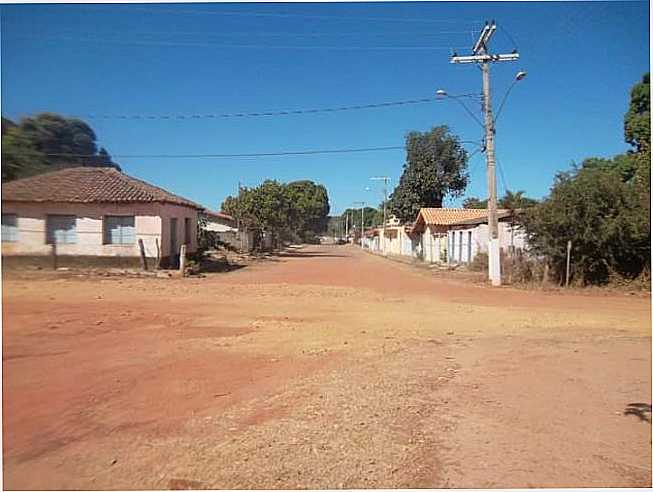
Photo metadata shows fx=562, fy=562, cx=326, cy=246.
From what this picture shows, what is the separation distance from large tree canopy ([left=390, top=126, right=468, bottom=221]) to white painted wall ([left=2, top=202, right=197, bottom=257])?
12.8ft

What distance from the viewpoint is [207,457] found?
335 centimetres

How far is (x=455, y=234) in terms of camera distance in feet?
83.9

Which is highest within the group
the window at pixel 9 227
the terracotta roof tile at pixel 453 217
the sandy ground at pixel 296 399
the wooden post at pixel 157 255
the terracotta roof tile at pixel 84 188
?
the terracotta roof tile at pixel 453 217

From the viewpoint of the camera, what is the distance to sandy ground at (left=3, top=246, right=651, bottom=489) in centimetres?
329

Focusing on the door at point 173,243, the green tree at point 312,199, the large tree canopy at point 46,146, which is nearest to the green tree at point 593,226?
the green tree at point 312,199

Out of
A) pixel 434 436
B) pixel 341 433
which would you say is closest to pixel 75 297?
pixel 341 433

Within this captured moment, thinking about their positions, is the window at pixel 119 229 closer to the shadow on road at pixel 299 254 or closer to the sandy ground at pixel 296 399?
the sandy ground at pixel 296 399

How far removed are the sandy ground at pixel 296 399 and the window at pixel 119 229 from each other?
52cm

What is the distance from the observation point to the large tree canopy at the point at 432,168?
964 centimetres

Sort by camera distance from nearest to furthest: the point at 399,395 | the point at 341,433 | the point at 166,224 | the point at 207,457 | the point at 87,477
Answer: the point at 87,477 < the point at 207,457 < the point at 341,433 < the point at 399,395 < the point at 166,224

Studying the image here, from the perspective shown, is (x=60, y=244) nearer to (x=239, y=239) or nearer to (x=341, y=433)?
(x=341, y=433)

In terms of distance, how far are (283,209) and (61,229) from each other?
1030cm

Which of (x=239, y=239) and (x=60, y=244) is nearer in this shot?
(x=60, y=244)

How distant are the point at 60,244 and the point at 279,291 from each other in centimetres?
749
